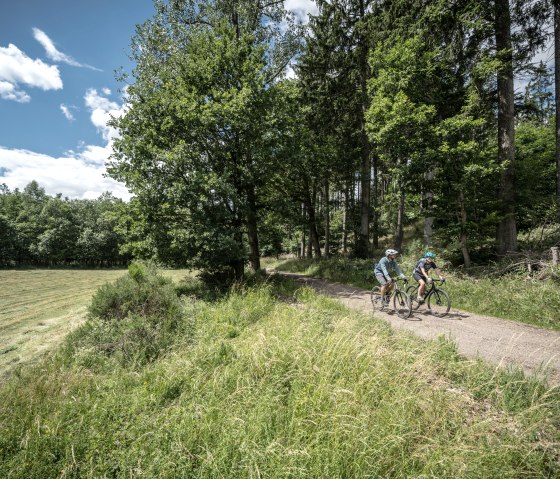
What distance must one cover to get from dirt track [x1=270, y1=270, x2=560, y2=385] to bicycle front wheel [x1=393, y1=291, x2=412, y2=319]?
0.61 feet

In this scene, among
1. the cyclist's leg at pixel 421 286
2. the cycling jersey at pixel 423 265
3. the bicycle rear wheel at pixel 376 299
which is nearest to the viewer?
the cyclist's leg at pixel 421 286

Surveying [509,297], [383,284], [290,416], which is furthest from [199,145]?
[509,297]

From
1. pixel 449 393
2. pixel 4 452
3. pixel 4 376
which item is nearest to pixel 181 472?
pixel 4 452

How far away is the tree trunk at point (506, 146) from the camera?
11102mm

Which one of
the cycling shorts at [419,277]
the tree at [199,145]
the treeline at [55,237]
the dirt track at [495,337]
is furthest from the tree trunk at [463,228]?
the treeline at [55,237]

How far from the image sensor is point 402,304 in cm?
866

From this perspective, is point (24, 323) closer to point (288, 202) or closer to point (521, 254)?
point (288, 202)

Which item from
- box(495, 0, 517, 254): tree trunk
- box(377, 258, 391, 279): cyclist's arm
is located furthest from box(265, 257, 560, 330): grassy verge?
box(377, 258, 391, 279): cyclist's arm

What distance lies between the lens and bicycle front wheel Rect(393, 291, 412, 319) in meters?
7.99

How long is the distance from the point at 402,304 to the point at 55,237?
216 ft

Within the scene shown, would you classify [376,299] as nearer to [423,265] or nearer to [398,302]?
[398,302]

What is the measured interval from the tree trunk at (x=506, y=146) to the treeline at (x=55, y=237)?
54880 mm

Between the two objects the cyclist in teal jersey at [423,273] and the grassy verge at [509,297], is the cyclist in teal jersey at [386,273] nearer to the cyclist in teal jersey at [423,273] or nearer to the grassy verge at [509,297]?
the cyclist in teal jersey at [423,273]

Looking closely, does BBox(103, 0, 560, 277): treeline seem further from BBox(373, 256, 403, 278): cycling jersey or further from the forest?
BBox(373, 256, 403, 278): cycling jersey
